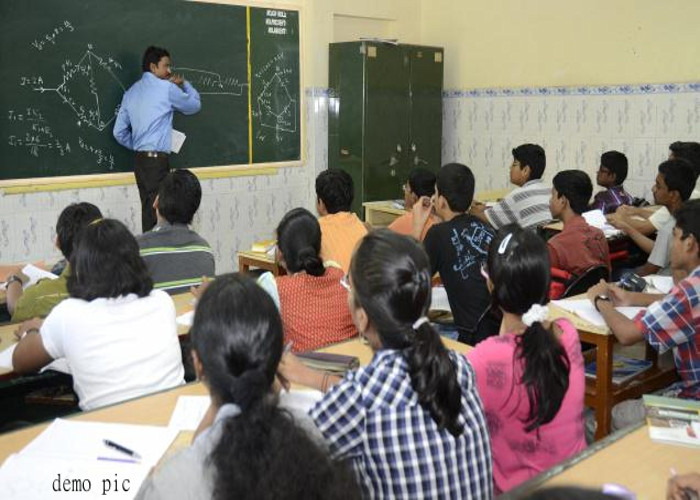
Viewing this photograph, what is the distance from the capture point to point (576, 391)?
1.93m

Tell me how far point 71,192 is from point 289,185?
209 cm

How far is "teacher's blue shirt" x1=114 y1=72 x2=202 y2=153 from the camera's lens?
527 centimetres

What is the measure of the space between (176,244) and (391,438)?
197cm


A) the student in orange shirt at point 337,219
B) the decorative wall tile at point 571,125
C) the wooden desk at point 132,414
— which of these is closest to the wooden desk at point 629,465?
the wooden desk at point 132,414

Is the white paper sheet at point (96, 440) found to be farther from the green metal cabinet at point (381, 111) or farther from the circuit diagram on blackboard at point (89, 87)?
the green metal cabinet at point (381, 111)

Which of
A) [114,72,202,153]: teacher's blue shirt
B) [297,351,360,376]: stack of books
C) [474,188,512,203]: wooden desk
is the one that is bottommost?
[297,351,360,376]: stack of books

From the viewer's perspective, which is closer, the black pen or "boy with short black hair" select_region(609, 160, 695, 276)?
the black pen

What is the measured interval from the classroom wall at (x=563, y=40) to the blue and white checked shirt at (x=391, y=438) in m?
5.14

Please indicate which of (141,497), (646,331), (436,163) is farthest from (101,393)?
(436,163)

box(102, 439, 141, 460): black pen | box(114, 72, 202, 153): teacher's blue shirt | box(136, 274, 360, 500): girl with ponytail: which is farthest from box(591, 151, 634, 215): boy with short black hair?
box(136, 274, 360, 500): girl with ponytail

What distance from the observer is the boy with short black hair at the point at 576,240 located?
11.8ft

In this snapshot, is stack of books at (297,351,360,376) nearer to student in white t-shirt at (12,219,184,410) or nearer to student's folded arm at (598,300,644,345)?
student in white t-shirt at (12,219,184,410)

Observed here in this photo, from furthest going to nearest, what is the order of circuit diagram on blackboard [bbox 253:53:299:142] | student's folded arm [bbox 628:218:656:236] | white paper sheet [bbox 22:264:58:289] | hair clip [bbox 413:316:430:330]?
circuit diagram on blackboard [bbox 253:53:299:142], student's folded arm [bbox 628:218:656:236], white paper sheet [bbox 22:264:58:289], hair clip [bbox 413:316:430:330]

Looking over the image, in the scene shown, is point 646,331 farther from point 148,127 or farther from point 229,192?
point 229,192
